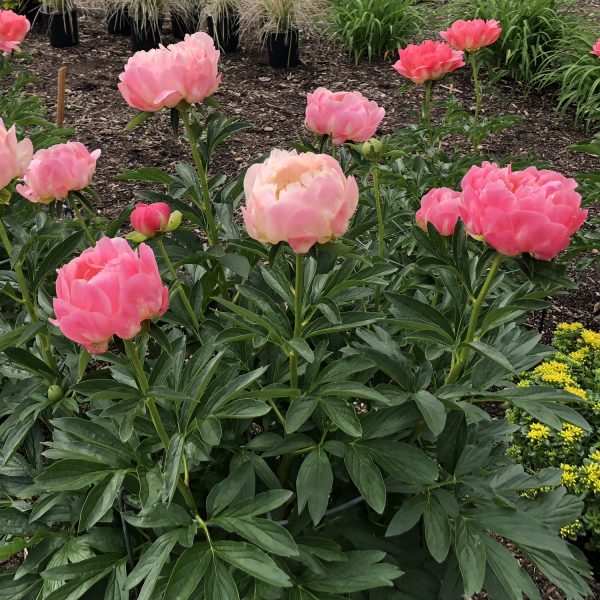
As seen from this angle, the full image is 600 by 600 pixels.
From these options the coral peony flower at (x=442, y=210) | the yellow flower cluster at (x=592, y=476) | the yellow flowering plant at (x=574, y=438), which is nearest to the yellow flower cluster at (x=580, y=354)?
the yellow flowering plant at (x=574, y=438)

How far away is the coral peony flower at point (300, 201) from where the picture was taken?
0.84 meters

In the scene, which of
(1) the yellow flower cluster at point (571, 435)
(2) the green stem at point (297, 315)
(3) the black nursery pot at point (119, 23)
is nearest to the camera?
(2) the green stem at point (297, 315)

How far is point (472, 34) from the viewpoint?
2207mm

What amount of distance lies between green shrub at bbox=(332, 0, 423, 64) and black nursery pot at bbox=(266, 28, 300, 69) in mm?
391

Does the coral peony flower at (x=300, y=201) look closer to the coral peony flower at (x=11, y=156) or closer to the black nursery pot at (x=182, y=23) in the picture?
the coral peony flower at (x=11, y=156)

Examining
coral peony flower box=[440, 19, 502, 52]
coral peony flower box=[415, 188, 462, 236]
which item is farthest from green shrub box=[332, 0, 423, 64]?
coral peony flower box=[415, 188, 462, 236]

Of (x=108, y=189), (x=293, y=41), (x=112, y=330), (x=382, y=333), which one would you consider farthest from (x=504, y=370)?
(x=293, y=41)

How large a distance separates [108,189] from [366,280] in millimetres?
2528

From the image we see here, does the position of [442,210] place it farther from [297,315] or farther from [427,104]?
[427,104]

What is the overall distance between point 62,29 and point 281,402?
14.4 ft

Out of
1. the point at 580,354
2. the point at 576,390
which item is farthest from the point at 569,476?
the point at 580,354

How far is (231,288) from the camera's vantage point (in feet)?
4.90

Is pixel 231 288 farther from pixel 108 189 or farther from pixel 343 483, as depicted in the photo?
pixel 108 189

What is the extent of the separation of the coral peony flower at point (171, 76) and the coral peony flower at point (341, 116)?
0.66 ft
